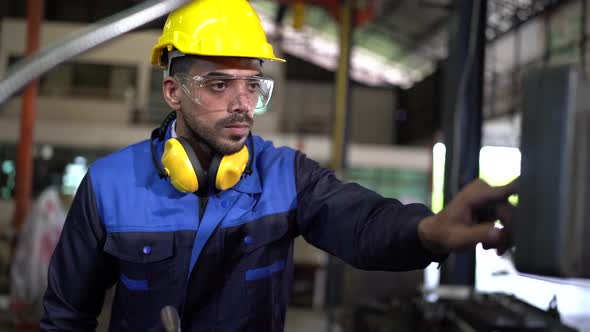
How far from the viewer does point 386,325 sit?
4645 mm

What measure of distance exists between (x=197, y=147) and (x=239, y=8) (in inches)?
15.8

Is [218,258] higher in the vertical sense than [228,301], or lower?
higher

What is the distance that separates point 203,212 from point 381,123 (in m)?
19.7

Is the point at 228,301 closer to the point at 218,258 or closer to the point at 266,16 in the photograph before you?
the point at 218,258

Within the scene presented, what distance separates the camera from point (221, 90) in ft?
5.43

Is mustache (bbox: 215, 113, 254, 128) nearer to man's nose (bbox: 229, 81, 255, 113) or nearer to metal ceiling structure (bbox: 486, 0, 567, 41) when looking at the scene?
man's nose (bbox: 229, 81, 255, 113)

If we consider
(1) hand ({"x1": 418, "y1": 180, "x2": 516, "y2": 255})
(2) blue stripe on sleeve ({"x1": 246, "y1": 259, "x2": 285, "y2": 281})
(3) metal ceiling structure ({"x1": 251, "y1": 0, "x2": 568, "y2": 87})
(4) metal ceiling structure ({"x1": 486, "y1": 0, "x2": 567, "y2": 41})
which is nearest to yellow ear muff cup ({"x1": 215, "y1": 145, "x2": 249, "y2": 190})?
(2) blue stripe on sleeve ({"x1": 246, "y1": 259, "x2": 285, "y2": 281})

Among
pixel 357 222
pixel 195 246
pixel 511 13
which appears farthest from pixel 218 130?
pixel 511 13

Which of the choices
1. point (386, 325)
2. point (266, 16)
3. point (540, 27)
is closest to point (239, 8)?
point (386, 325)

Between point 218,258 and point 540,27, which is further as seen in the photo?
point 540,27

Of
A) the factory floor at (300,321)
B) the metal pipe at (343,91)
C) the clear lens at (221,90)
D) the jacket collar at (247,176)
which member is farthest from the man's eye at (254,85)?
the metal pipe at (343,91)

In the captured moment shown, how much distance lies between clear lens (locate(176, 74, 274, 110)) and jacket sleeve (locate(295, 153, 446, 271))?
252 millimetres

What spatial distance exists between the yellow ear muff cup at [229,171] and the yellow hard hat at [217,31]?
0.88 ft

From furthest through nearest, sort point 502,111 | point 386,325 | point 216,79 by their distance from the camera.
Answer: point 502,111
point 386,325
point 216,79
